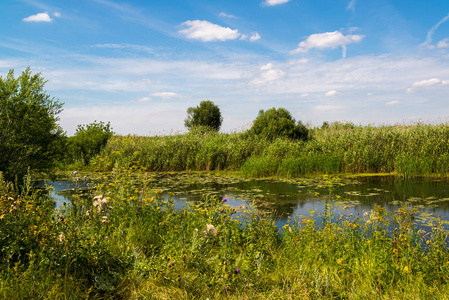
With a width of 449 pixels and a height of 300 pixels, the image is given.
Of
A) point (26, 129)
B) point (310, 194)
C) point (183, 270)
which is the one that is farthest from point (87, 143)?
point (183, 270)

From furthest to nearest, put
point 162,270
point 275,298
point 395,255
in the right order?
point 395,255, point 162,270, point 275,298

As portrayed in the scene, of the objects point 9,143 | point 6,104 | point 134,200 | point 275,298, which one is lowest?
point 275,298

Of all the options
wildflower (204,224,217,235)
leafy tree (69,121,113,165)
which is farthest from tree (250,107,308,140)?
wildflower (204,224,217,235)

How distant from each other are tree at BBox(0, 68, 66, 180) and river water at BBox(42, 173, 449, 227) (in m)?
1.26

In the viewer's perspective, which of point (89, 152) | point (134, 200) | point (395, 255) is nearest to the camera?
point (395, 255)

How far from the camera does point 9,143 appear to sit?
9.51 m

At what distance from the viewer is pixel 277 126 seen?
58.9ft

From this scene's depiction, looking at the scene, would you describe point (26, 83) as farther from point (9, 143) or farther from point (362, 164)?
point (362, 164)

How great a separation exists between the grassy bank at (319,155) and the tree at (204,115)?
1676 cm

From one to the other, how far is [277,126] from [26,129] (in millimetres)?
11845

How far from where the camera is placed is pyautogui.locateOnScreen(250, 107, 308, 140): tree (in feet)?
58.4

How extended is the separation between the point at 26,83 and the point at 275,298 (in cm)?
1038

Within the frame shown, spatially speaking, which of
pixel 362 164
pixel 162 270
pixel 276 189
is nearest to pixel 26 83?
pixel 276 189

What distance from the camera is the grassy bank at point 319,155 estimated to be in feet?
45.3
